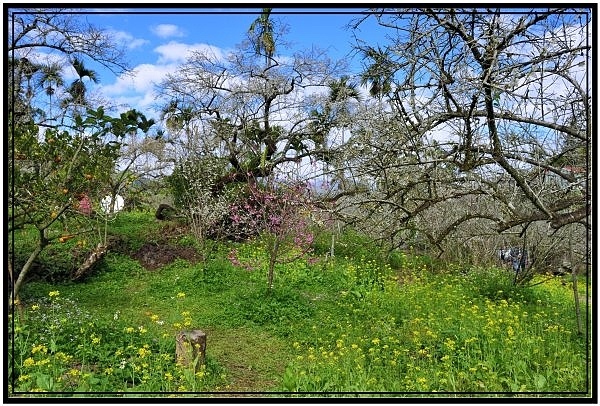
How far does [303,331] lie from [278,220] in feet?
4.92

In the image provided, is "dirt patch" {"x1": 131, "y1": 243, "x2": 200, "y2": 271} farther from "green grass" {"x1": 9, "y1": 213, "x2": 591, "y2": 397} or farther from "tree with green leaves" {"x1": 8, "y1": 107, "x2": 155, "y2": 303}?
"tree with green leaves" {"x1": 8, "y1": 107, "x2": 155, "y2": 303}

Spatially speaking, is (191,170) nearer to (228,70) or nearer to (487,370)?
(228,70)

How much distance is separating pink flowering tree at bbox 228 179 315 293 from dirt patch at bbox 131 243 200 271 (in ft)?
2.11

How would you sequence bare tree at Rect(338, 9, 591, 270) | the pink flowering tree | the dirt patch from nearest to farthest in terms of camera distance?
1. bare tree at Rect(338, 9, 591, 270)
2. the pink flowering tree
3. the dirt patch

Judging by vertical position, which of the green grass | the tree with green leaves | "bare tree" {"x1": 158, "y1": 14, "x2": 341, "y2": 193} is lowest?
the green grass

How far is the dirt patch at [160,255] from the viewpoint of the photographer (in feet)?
18.6

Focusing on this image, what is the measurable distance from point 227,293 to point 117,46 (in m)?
2.40

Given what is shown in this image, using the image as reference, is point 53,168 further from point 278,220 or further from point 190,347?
point 278,220

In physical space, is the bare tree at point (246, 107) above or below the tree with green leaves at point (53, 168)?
above

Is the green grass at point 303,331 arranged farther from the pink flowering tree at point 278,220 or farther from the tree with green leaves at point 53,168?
the tree with green leaves at point 53,168

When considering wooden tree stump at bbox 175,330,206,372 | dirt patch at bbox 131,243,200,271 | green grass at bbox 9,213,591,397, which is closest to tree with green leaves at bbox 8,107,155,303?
green grass at bbox 9,213,591,397

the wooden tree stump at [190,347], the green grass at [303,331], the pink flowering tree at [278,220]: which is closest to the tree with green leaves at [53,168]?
the green grass at [303,331]

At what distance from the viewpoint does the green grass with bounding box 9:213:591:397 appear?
7.20 feet

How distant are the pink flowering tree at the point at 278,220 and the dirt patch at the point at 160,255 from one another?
2.11 feet
